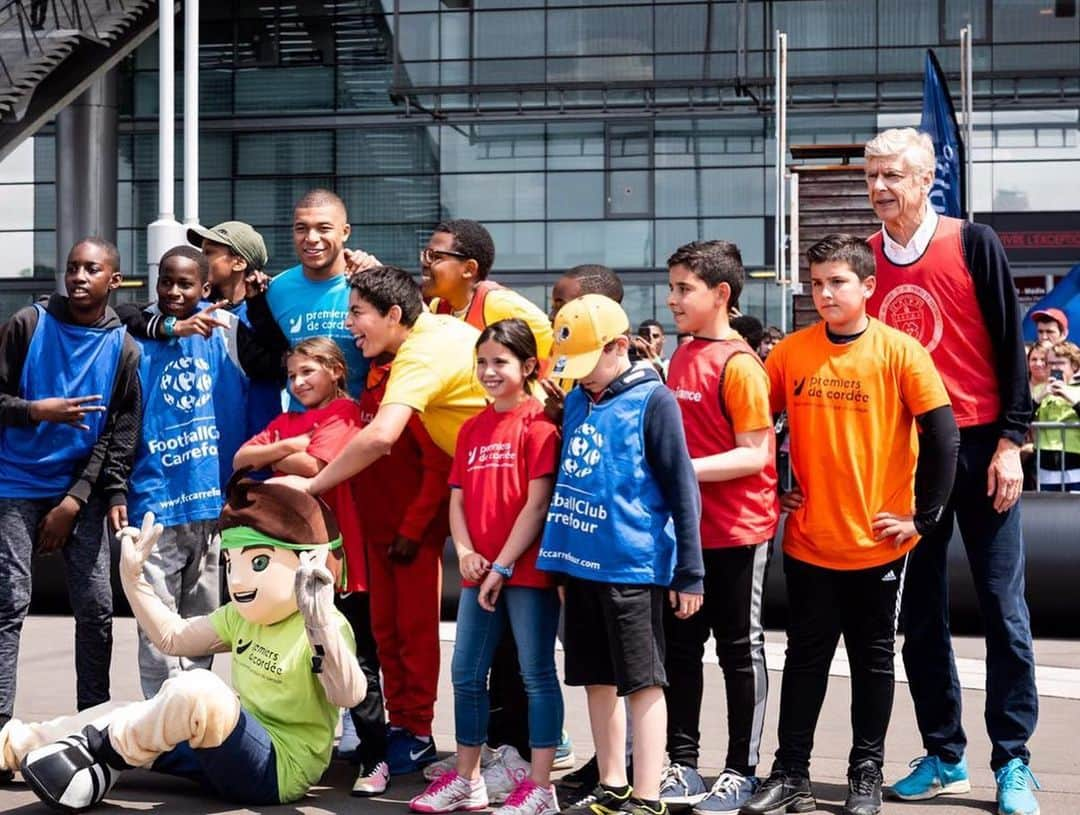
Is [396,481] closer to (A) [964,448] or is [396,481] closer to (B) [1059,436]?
(A) [964,448]

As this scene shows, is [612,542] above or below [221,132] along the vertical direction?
below

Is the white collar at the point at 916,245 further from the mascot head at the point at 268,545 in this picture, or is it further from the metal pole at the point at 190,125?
the metal pole at the point at 190,125

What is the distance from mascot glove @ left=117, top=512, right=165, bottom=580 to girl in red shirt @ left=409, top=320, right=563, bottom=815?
39.1 inches

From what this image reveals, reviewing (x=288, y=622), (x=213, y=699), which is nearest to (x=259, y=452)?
(x=288, y=622)

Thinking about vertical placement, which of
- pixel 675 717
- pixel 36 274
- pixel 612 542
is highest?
pixel 36 274

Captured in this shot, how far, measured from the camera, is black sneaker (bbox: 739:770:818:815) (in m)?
5.02

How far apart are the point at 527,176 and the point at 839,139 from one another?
5542 millimetres

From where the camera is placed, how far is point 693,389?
518 centimetres

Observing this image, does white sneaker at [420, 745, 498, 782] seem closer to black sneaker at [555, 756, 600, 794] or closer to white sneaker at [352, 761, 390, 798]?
white sneaker at [352, 761, 390, 798]

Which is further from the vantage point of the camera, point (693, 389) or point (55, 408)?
point (55, 408)

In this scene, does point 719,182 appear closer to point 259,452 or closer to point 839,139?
point 839,139

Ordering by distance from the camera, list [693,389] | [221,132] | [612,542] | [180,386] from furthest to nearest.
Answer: [221,132]
[180,386]
[693,389]
[612,542]

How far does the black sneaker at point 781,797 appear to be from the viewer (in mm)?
5020

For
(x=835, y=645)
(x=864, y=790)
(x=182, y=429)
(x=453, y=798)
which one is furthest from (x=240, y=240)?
(x=864, y=790)
